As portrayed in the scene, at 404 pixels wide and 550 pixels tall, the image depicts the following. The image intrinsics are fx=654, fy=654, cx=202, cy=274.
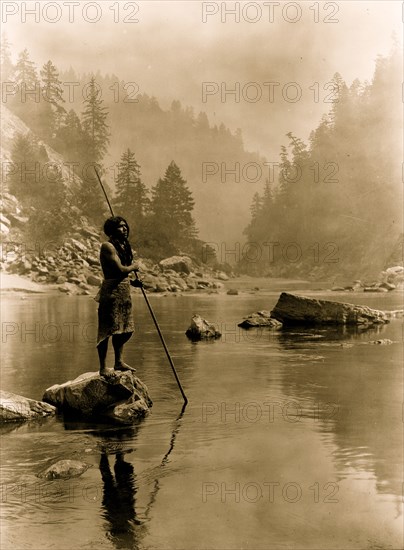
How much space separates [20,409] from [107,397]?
1320 millimetres

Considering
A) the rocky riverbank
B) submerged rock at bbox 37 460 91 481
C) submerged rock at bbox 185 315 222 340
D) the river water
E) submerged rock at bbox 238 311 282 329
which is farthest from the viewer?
the rocky riverbank

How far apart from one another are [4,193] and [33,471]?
61582mm

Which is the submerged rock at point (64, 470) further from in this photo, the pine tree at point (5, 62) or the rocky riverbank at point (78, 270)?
the pine tree at point (5, 62)

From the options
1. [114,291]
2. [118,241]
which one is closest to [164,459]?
[114,291]

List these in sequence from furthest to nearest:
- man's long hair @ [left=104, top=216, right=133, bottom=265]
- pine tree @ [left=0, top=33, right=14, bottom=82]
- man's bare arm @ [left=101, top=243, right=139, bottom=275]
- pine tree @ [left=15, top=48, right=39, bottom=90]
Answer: pine tree @ [left=0, top=33, right=14, bottom=82]
pine tree @ [left=15, top=48, right=39, bottom=90]
man's long hair @ [left=104, top=216, right=133, bottom=265]
man's bare arm @ [left=101, top=243, right=139, bottom=275]

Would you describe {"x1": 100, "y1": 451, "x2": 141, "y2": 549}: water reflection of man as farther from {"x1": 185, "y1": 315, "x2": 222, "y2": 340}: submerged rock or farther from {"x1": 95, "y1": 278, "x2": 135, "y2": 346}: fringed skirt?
{"x1": 185, "y1": 315, "x2": 222, "y2": 340}: submerged rock

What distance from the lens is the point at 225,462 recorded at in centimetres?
741

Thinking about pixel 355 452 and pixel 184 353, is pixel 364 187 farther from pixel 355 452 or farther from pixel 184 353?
pixel 355 452

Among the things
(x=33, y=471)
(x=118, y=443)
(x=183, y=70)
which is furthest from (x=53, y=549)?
(x=183, y=70)

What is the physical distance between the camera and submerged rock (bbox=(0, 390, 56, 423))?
32.0ft

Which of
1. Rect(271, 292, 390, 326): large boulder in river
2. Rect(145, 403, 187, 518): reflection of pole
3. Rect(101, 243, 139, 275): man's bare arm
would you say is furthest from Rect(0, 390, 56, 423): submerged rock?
Rect(271, 292, 390, 326): large boulder in river

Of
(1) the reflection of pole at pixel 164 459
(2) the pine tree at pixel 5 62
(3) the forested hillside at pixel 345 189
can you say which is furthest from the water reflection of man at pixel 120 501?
(2) the pine tree at pixel 5 62

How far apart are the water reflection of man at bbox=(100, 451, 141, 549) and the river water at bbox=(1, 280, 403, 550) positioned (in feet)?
0.05

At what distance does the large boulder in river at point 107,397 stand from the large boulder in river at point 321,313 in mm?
14347
